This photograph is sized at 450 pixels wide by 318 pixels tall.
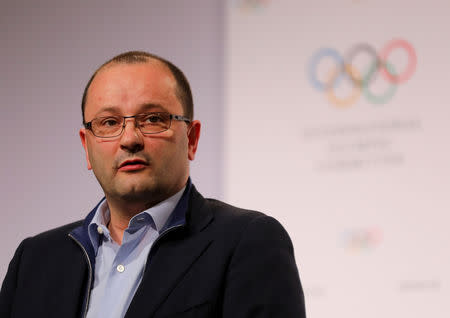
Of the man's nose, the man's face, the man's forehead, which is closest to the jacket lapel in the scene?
the man's face

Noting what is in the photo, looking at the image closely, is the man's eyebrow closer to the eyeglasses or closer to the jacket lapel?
the eyeglasses

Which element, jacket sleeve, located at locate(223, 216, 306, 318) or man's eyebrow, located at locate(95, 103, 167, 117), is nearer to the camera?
jacket sleeve, located at locate(223, 216, 306, 318)

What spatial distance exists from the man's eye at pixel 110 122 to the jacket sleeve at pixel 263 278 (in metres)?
0.43

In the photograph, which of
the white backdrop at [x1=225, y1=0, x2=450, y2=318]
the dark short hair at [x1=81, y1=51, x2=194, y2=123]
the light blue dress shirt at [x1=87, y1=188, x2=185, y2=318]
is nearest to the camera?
the light blue dress shirt at [x1=87, y1=188, x2=185, y2=318]

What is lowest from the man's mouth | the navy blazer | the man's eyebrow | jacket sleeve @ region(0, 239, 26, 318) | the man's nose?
jacket sleeve @ region(0, 239, 26, 318)

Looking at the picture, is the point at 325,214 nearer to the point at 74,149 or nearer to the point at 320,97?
the point at 320,97

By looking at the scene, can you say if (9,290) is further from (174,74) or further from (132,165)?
(174,74)

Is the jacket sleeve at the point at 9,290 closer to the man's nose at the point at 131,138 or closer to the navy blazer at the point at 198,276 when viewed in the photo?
the navy blazer at the point at 198,276

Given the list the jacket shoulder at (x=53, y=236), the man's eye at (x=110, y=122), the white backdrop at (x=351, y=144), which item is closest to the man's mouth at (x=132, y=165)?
the man's eye at (x=110, y=122)

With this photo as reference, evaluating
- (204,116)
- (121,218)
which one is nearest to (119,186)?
(121,218)

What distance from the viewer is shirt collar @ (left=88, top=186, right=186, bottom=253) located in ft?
5.73

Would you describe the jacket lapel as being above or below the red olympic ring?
below

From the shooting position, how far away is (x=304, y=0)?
9.76 ft

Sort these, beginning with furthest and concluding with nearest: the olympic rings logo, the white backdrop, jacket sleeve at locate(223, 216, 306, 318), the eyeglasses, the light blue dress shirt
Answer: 1. the olympic rings logo
2. the white backdrop
3. the eyeglasses
4. the light blue dress shirt
5. jacket sleeve at locate(223, 216, 306, 318)
